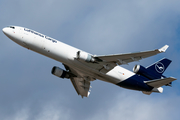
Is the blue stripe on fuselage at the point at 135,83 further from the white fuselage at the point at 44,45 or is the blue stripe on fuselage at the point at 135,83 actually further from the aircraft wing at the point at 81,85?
the aircraft wing at the point at 81,85

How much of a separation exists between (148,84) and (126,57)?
890 centimetres

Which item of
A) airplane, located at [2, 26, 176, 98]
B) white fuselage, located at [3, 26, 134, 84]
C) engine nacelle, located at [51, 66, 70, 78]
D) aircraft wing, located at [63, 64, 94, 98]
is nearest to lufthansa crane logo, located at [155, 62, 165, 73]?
airplane, located at [2, 26, 176, 98]

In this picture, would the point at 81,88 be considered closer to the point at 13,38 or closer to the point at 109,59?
the point at 109,59

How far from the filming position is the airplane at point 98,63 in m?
38.0

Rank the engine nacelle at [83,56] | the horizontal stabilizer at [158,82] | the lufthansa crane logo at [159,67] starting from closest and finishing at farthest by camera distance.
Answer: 1. the engine nacelle at [83,56]
2. the horizontal stabilizer at [158,82]
3. the lufthansa crane logo at [159,67]

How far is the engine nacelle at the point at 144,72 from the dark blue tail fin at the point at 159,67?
24.1 inches

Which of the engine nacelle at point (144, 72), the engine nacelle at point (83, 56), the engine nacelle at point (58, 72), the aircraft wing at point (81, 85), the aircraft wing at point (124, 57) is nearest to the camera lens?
the aircraft wing at point (124, 57)

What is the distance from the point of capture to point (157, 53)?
114 ft

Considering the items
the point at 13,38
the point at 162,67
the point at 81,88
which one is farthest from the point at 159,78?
the point at 13,38

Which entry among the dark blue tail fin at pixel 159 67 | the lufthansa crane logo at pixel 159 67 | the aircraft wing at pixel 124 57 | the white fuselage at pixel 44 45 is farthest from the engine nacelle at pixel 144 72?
→ the white fuselage at pixel 44 45

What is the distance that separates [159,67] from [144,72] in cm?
348

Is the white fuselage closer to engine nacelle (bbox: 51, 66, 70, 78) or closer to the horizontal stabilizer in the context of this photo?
engine nacelle (bbox: 51, 66, 70, 78)

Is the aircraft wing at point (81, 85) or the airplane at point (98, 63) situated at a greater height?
the airplane at point (98, 63)

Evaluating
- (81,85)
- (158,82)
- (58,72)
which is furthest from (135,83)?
(58,72)
